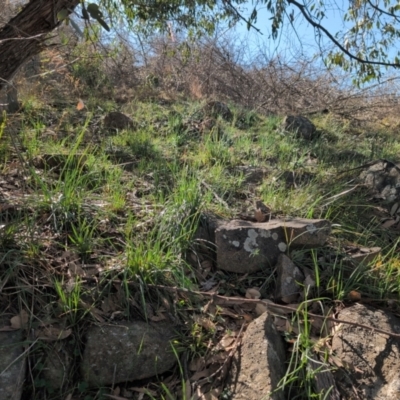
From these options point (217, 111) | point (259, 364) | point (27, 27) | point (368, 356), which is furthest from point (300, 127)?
point (259, 364)

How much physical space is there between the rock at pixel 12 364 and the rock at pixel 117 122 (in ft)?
10.9

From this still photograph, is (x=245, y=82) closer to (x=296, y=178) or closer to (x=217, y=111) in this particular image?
(x=217, y=111)

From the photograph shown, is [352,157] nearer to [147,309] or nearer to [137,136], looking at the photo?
[137,136]

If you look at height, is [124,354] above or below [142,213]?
below

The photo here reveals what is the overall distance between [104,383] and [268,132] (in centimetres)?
436

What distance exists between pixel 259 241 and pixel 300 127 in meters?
3.78

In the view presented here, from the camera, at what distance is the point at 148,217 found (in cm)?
280

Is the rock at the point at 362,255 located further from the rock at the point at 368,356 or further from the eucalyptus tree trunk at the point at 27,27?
the eucalyptus tree trunk at the point at 27,27

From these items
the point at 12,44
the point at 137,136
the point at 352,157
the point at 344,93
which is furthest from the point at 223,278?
the point at 344,93

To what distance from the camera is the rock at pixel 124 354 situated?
1918 mm

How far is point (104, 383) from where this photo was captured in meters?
1.91

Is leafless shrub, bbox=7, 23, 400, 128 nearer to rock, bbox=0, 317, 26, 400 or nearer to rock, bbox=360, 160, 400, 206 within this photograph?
rock, bbox=360, 160, 400, 206

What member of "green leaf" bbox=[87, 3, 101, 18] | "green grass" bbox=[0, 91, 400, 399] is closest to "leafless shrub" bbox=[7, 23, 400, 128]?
"green grass" bbox=[0, 91, 400, 399]

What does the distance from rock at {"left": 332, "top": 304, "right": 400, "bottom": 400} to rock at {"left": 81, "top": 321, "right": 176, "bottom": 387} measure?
791 mm
